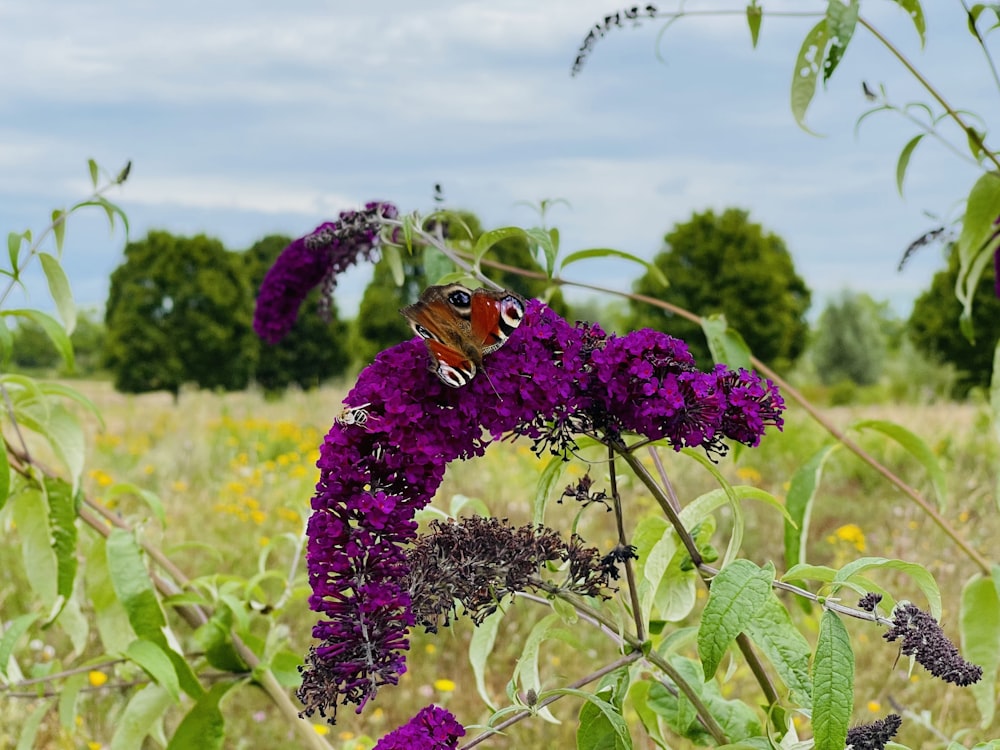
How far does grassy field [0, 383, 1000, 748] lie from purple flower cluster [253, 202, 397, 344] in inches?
20.5

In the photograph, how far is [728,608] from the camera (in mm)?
1173

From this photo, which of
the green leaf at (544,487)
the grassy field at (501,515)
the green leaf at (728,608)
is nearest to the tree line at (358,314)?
the grassy field at (501,515)

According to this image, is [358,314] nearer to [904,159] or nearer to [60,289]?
[60,289]

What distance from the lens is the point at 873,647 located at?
4449 mm

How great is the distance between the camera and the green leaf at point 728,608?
1.15 metres

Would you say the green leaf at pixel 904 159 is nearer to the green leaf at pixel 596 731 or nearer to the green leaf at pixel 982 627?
the green leaf at pixel 982 627

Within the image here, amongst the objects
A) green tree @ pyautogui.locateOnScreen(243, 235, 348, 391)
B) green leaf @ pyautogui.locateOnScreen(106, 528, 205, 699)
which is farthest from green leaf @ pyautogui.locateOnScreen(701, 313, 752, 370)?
green tree @ pyautogui.locateOnScreen(243, 235, 348, 391)

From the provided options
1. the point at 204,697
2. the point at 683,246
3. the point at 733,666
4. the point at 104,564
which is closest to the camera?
the point at 733,666

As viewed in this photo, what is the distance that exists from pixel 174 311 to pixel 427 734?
1854 cm

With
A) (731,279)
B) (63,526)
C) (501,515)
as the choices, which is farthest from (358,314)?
(63,526)

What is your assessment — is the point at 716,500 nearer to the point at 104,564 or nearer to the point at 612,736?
the point at 612,736

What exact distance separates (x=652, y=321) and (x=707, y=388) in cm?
1445

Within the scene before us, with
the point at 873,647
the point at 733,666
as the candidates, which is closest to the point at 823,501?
the point at 873,647

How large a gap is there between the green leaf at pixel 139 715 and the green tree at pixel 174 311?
641 inches
